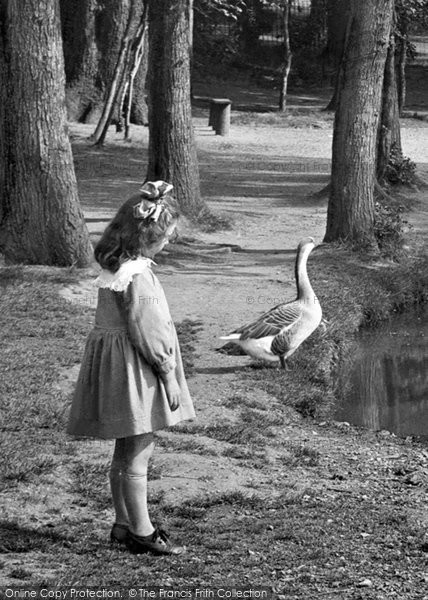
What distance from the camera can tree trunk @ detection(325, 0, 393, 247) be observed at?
15.0 metres

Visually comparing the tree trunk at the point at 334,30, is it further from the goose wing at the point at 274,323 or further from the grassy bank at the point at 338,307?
the goose wing at the point at 274,323

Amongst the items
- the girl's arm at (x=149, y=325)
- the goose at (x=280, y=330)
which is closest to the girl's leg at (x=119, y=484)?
the girl's arm at (x=149, y=325)

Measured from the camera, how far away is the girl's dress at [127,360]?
5.83 meters

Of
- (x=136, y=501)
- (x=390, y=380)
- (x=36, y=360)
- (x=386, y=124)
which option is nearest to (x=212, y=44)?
(x=386, y=124)

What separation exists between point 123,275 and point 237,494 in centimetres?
191

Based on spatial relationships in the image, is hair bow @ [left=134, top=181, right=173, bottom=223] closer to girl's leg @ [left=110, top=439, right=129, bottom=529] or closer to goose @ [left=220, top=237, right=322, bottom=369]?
girl's leg @ [left=110, top=439, right=129, bottom=529]

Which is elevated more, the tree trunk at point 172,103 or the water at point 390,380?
the tree trunk at point 172,103

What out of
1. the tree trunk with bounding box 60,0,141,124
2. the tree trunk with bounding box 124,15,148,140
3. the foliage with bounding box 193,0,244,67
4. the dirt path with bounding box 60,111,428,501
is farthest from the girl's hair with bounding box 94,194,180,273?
the foliage with bounding box 193,0,244,67

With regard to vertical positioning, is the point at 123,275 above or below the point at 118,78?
above

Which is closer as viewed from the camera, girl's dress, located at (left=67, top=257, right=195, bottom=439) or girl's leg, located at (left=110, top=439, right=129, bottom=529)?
girl's dress, located at (left=67, top=257, right=195, bottom=439)

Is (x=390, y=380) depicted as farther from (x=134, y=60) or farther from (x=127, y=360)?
(x=134, y=60)

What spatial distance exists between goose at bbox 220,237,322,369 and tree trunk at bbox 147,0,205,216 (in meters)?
6.75

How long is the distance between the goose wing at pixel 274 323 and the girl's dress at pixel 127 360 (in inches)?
161

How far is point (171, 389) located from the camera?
19.5 ft
